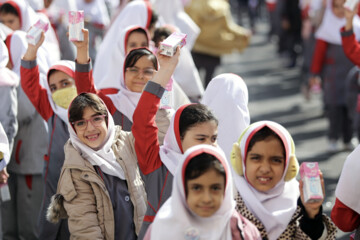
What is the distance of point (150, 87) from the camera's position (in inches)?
161

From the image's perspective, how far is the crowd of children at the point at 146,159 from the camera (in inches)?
134

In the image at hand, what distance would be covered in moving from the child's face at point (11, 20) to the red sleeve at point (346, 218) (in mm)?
4028

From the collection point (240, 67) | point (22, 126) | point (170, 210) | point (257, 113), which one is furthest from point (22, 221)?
point (240, 67)

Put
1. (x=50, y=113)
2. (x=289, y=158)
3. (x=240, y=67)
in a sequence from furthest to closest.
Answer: (x=240, y=67), (x=50, y=113), (x=289, y=158)

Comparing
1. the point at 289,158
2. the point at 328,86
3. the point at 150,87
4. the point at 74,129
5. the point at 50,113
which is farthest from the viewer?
the point at 328,86

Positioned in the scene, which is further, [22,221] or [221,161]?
[22,221]

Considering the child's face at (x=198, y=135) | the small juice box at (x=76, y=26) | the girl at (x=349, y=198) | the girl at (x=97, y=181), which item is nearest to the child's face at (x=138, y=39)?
the small juice box at (x=76, y=26)

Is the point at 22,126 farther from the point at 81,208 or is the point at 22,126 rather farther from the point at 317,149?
the point at 317,149

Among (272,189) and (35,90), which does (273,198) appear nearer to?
(272,189)

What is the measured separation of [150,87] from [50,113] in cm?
159

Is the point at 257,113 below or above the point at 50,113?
below

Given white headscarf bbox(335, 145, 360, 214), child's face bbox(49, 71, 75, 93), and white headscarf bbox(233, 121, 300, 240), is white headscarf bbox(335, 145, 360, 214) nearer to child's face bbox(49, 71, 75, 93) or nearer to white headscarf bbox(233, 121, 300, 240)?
white headscarf bbox(233, 121, 300, 240)

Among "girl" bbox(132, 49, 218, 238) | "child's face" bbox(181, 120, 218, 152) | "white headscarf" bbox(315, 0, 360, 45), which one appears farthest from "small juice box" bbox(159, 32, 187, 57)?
"white headscarf" bbox(315, 0, 360, 45)

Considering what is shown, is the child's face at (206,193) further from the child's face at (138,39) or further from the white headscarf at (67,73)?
the child's face at (138,39)
